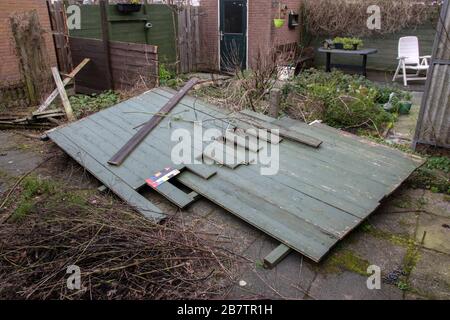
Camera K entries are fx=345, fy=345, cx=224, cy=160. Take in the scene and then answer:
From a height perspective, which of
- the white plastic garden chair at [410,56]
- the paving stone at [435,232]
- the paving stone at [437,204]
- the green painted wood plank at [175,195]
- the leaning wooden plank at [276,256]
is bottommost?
the paving stone at [435,232]

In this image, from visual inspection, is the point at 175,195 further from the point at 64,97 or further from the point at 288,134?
the point at 64,97

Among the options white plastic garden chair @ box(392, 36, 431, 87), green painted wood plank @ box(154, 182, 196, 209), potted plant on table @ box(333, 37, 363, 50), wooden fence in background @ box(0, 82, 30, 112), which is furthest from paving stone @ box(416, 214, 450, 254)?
wooden fence in background @ box(0, 82, 30, 112)

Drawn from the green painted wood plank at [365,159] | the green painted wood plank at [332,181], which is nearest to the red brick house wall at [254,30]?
the green painted wood plank at [365,159]

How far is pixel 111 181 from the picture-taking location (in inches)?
155

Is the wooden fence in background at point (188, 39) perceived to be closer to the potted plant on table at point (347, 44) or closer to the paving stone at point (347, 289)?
the potted plant on table at point (347, 44)

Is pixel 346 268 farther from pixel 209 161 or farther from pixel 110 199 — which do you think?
pixel 110 199

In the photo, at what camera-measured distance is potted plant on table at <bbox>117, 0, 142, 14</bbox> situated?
922 centimetres

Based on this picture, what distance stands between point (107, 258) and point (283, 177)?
1.86 m

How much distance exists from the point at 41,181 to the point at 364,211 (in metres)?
3.75

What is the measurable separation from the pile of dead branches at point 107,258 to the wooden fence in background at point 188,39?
8235 mm

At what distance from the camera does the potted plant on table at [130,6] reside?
9.22 meters

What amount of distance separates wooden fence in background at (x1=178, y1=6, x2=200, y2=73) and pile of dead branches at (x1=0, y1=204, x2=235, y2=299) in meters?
8.24
